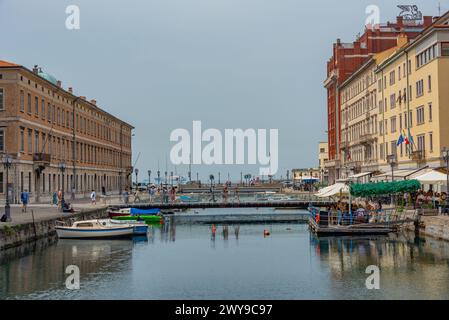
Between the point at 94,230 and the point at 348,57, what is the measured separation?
6814 centimetres

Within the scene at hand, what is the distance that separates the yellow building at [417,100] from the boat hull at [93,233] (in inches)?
1117

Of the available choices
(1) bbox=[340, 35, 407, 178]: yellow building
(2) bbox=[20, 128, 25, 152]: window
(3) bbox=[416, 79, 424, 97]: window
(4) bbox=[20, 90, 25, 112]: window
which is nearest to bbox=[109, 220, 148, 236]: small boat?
(2) bbox=[20, 128, 25, 152]: window

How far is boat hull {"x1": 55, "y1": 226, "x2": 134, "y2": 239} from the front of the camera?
47594mm

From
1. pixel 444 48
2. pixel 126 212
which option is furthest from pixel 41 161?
pixel 444 48

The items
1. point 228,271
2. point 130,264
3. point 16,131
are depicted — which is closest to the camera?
point 228,271

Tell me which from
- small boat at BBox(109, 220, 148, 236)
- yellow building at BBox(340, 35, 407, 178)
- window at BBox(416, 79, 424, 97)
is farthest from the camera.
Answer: yellow building at BBox(340, 35, 407, 178)

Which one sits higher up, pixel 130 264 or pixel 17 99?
pixel 17 99

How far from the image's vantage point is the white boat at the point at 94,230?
156ft

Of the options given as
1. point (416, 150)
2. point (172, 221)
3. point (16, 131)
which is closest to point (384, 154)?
point (416, 150)

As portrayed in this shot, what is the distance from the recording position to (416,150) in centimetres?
6288

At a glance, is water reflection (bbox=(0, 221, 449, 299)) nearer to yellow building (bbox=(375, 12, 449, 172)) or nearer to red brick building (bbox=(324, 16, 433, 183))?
yellow building (bbox=(375, 12, 449, 172))
